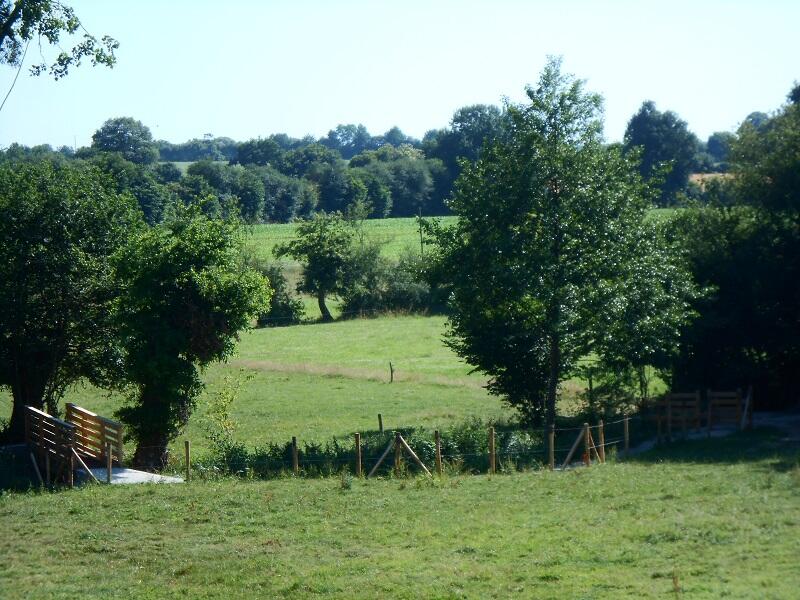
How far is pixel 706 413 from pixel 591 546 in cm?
1853

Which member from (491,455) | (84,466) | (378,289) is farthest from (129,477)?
(378,289)

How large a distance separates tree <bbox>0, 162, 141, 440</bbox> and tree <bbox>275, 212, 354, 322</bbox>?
53.3 meters

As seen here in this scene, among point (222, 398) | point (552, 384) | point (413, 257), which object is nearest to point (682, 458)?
point (552, 384)

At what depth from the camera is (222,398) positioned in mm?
29516

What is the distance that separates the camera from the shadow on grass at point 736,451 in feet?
81.6

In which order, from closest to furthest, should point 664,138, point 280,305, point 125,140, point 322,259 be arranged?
point 280,305, point 322,259, point 664,138, point 125,140

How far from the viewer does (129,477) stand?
25.5 meters

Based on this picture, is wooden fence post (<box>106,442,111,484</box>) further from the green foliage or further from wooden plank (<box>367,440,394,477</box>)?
the green foliage

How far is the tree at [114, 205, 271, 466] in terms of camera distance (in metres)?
27.8

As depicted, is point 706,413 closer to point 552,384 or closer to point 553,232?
point 552,384

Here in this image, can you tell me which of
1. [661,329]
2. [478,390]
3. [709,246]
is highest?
[709,246]

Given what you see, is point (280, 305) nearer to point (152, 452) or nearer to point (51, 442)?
point (152, 452)

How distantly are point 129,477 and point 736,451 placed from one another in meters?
17.1

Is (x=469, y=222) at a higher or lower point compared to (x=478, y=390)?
higher
